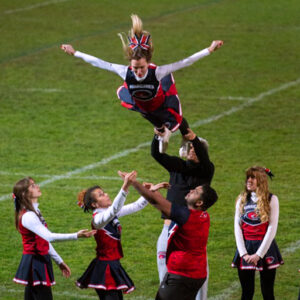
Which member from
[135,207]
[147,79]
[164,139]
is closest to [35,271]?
[135,207]

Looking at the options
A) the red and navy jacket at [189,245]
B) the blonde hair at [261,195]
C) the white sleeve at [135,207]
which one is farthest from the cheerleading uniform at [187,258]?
the blonde hair at [261,195]

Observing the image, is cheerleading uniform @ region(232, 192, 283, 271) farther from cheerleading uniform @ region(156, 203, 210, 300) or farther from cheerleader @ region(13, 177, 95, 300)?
cheerleader @ region(13, 177, 95, 300)

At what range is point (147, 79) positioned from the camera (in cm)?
832

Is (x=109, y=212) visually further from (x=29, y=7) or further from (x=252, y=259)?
(x=29, y=7)

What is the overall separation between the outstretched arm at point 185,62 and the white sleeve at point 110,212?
4.02ft

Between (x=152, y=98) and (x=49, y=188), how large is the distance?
5.76 m

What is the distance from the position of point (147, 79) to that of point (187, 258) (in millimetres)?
1709

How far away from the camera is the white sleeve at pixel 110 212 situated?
7836 millimetres

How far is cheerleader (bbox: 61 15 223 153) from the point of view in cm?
812

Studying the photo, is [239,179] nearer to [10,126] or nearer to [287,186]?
[287,186]

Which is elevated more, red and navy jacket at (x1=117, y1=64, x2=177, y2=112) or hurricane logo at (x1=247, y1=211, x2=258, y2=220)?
red and navy jacket at (x1=117, y1=64, x2=177, y2=112)

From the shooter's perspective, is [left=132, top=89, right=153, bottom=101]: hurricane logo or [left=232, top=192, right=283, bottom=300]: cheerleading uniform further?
[left=232, top=192, right=283, bottom=300]: cheerleading uniform

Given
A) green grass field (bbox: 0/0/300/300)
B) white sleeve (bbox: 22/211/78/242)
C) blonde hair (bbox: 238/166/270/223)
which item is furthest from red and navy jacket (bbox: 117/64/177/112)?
green grass field (bbox: 0/0/300/300)

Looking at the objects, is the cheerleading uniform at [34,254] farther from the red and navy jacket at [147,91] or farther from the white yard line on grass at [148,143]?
the white yard line on grass at [148,143]
